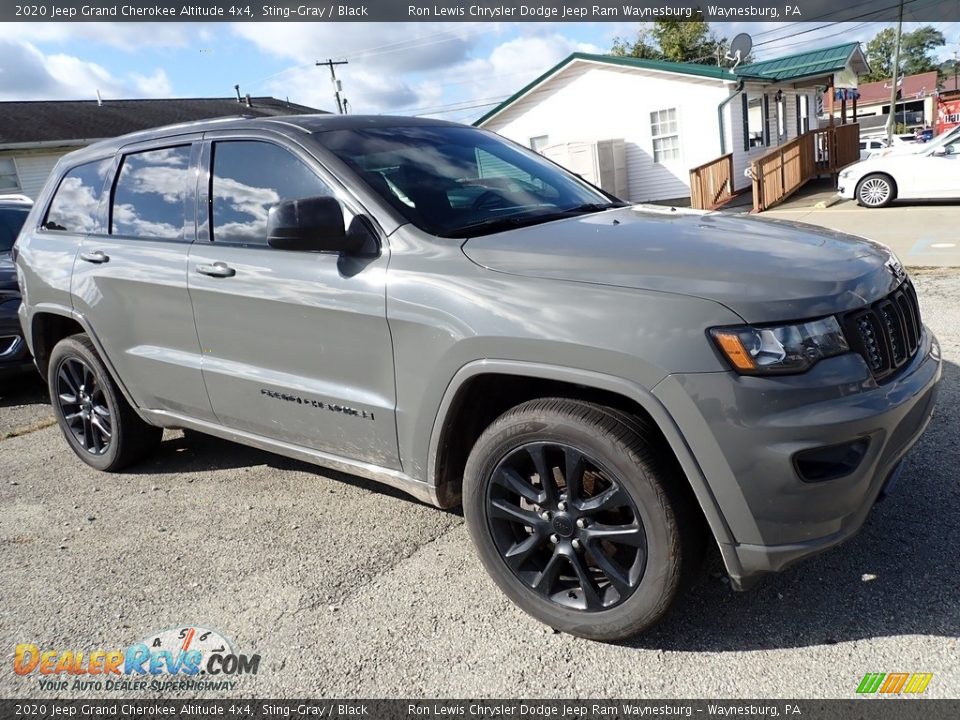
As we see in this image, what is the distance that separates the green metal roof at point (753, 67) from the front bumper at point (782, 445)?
19.6 metres

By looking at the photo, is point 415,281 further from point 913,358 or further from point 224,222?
point 913,358

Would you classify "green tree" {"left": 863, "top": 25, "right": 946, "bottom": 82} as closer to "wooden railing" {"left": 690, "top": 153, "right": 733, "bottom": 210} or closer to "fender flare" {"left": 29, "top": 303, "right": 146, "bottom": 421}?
"wooden railing" {"left": 690, "top": 153, "right": 733, "bottom": 210}

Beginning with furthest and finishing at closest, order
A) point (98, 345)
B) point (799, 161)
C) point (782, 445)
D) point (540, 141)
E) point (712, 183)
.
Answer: point (540, 141)
point (799, 161)
point (712, 183)
point (98, 345)
point (782, 445)

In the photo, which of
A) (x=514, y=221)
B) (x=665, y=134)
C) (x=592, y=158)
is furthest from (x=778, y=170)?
(x=514, y=221)

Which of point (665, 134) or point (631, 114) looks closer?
point (665, 134)

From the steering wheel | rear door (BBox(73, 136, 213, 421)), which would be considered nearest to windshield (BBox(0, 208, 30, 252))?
rear door (BBox(73, 136, 213, 421))

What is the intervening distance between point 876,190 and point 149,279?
14.7 meters

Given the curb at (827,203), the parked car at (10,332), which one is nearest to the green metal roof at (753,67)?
the curb at (827,203)

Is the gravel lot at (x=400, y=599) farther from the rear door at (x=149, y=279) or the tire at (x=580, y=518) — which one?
the rear door at (x=149, y=279)

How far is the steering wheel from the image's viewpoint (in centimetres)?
330

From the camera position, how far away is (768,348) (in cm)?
224

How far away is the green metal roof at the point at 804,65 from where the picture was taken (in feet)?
72.0

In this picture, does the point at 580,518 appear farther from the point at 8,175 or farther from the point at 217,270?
the point at 8,175

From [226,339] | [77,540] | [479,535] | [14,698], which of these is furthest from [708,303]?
[77,540]
